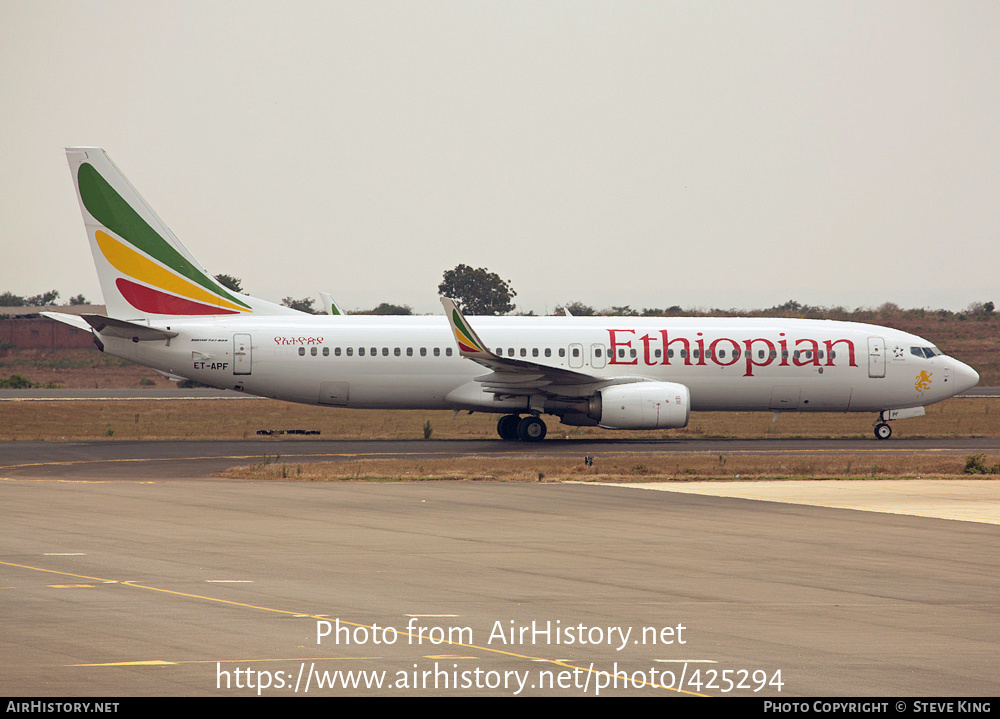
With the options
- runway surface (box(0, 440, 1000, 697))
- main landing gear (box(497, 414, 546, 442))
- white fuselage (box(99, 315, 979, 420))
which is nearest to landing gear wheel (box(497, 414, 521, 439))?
main landing gear (box(497, 414, 546, 442))

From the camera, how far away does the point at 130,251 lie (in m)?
36.5

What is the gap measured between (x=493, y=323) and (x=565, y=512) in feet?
58.8

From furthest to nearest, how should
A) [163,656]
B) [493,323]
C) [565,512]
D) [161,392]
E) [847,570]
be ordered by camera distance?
[161,392]
[493,323]
[565,512]
[847,570]
[163,656]

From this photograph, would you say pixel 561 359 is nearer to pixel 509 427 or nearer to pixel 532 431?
pixel 532 431

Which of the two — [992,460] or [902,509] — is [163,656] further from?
[992,460]

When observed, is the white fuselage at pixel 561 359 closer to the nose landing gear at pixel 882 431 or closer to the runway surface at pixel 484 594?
the nose landing gear at pixel 882 431

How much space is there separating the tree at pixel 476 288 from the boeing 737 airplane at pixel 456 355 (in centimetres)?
6936

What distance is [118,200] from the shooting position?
3641 centimetres

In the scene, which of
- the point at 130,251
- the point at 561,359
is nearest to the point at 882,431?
the point at 561,359

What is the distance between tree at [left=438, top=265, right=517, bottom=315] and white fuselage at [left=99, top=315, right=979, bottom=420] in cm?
6919

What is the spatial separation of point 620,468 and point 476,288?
81.8 m

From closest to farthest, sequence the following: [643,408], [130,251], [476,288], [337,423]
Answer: [643,408]
[130,251]
[337,423]
[476,288]
